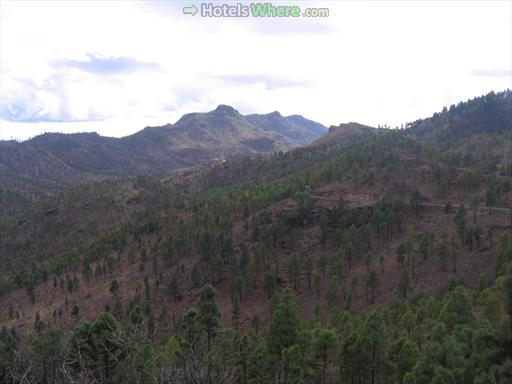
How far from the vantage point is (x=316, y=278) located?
8300 centimetres

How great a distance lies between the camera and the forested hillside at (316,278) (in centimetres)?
3588

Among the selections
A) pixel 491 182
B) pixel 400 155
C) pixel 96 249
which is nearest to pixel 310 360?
pixel 491 182

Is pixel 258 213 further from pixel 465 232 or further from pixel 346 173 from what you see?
pixel 465 232

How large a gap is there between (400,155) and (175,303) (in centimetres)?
9380

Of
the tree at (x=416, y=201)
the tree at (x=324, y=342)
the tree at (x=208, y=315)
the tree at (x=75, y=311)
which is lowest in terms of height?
the tree at (x=75, y=311)

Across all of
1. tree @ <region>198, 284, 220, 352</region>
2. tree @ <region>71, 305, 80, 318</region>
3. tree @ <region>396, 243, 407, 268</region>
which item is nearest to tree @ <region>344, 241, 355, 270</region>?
tree @ <region>396, 243, 407, 268</region>

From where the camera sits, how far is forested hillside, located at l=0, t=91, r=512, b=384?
35.9 meters

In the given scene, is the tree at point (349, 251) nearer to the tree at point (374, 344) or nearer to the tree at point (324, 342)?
the tree at point (324, 342)

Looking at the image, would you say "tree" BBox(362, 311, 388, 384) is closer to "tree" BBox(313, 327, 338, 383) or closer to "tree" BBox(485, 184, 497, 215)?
"tree" BBox(313, 327, 338, 383)

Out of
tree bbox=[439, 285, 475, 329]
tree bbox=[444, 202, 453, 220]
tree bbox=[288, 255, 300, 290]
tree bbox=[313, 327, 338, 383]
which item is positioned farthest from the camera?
tree bbox=[444, 202, 453, 220]

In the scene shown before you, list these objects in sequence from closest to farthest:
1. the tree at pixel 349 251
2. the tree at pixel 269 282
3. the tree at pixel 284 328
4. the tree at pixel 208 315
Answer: the tree at pixel 284 328
the tree at pixel 208 315
the tree at pixel 269 282
the tree at pixel 349 251

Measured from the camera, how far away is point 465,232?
292ft

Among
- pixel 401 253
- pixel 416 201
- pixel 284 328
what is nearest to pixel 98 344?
pixel 284 328

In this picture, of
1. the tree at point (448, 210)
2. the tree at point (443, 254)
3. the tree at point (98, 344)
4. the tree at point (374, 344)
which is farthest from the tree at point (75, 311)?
the tree at point (448, 210)
